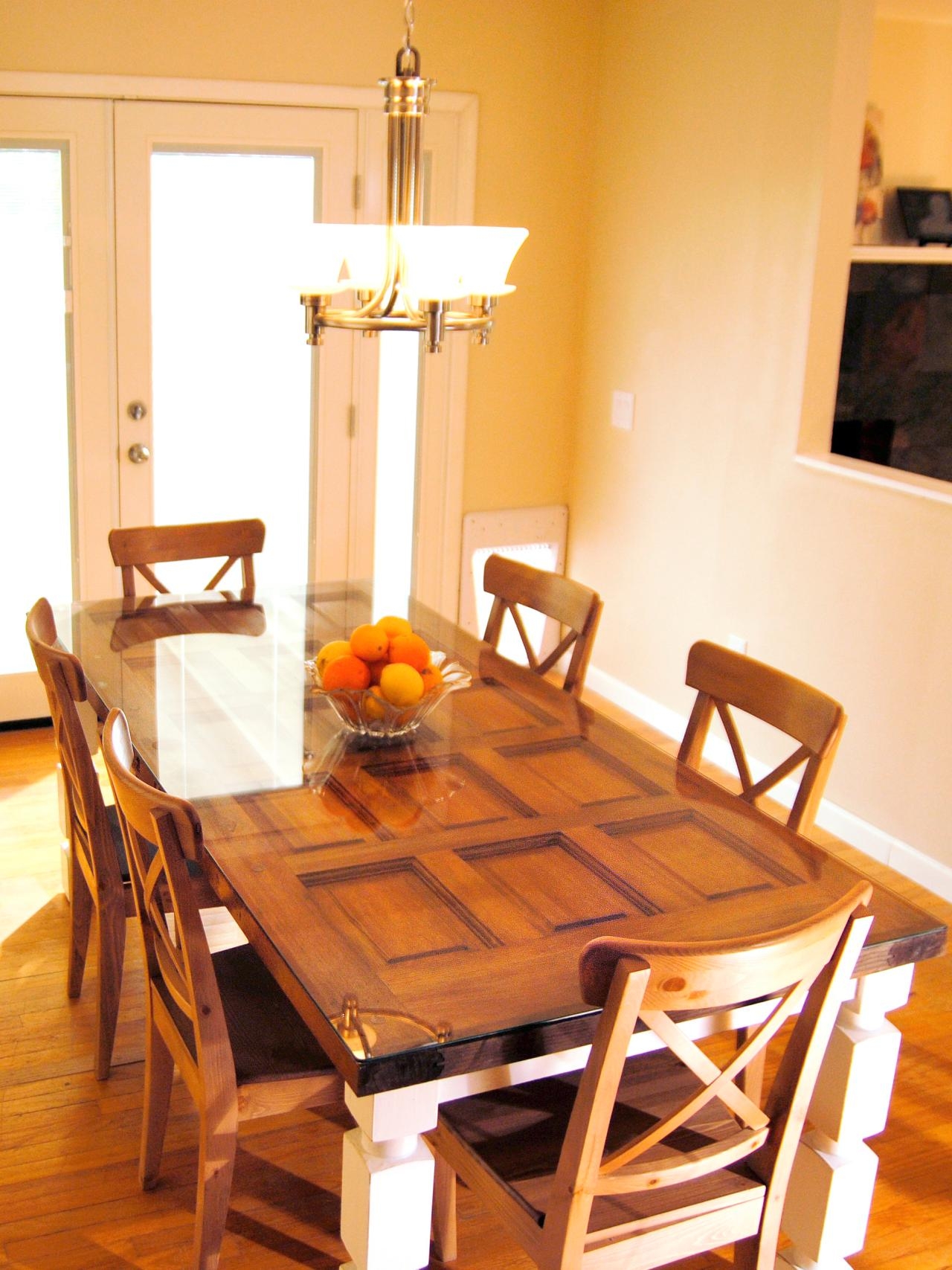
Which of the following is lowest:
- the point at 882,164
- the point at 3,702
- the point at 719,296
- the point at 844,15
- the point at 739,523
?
the point at 3,702

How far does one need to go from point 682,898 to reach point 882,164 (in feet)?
9.77

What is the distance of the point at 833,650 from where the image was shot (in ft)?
12.7

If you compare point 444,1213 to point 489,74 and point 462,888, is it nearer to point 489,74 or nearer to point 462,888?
point 462,888

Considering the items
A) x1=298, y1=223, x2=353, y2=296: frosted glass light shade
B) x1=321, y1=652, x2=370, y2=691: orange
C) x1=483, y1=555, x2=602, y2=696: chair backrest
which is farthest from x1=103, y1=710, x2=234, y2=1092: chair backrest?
x1=483, y1=555, x2=602, y2=696: chair backrest

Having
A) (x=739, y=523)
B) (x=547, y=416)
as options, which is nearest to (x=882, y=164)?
(x=739, y=523)

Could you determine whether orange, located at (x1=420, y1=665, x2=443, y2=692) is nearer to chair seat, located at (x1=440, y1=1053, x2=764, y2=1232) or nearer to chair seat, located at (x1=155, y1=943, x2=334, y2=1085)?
chair seat, located at (x1=155, y1=943, x2=334, y2=1085)

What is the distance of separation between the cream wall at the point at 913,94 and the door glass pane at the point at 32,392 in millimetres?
2569

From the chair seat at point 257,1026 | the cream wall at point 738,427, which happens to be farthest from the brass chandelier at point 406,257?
the cream wall at point 738,427

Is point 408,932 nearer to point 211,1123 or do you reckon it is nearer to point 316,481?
point 211,1123

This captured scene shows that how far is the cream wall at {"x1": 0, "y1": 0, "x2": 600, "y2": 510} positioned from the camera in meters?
4.05

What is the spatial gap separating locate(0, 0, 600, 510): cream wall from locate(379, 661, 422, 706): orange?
8.80 ft

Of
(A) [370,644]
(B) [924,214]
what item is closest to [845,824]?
(B) [924,214]

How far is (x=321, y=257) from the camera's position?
2.38m

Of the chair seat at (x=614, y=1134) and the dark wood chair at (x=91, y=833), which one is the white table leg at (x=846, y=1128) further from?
the dark wood chair at (x=91, y=833)
